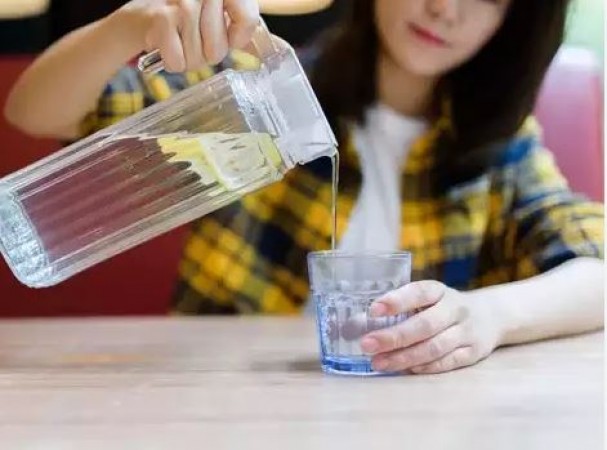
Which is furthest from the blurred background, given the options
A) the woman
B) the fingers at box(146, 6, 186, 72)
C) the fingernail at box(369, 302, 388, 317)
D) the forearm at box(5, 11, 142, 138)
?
the fingernail at box(369, 302, 388, 317)

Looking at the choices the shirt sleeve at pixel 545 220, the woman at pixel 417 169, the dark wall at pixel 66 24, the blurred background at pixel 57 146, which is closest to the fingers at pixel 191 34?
the woman at pixel 417 169

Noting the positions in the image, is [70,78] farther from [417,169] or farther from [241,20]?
[417,169]

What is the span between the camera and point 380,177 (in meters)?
1.18

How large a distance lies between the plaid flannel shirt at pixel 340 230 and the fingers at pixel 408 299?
0.43m

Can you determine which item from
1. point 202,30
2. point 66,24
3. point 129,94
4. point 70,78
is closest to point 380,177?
point 129,94

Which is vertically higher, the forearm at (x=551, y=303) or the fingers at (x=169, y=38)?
the fingers at (x=169, y=38)

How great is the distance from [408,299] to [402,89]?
1.91 feet

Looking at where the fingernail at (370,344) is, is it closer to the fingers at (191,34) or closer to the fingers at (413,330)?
the fingers at (413,330)

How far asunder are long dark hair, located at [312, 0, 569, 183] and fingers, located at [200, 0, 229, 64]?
49 centimetres

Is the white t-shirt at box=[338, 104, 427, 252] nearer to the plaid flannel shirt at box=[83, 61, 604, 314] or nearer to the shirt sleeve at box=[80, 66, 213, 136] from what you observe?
the plaid flannel shirt at box=[83, 61, 604, 314]

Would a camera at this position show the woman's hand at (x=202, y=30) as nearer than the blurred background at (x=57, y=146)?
Yes

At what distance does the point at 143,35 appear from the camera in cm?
77

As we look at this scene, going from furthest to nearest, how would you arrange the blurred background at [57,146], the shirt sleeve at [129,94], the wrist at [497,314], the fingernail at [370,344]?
the blurred background at [57,146] → the shirt sleeve at [129,94] → the wrist at [497,314] → the fingernail at [370,344]

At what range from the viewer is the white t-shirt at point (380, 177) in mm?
1148
